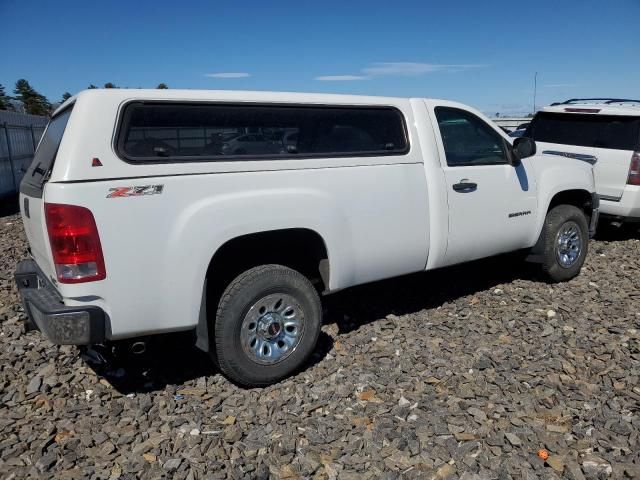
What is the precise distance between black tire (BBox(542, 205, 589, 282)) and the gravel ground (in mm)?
539

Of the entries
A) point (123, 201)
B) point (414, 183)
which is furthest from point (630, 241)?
point (123, 201)

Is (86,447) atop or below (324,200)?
below

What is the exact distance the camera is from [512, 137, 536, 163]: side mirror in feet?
16.0

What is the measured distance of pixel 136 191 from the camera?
3004mm

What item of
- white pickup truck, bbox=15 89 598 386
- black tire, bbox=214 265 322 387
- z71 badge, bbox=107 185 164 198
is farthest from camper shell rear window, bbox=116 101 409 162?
black tire, bbox=214 265 322 387

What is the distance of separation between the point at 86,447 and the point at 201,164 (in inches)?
69.4

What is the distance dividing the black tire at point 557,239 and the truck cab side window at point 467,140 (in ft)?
3.31

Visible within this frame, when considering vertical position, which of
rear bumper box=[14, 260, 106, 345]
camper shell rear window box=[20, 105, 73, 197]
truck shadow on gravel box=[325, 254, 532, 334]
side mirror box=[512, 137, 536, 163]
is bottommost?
truck shadow on gravel box=[325, 254, 532, 334]

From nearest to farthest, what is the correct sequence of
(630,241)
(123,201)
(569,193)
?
(123,201) < (569,193) < (630,241)

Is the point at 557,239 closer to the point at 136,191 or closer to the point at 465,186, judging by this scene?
the point at 465,186

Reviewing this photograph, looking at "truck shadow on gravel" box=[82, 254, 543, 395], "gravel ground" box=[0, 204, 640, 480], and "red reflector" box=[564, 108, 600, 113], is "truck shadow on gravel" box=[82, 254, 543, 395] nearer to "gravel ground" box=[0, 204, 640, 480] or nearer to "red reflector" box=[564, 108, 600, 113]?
"gravel ground" box=[0, 204, 640, 480]

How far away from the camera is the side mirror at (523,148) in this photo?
192 inches

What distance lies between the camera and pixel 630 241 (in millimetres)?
7742

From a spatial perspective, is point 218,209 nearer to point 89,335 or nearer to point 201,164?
point 201,164
